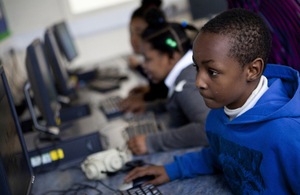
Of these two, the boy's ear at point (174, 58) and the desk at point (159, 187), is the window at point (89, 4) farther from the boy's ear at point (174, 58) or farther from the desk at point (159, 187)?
the desk at point (159, 187)

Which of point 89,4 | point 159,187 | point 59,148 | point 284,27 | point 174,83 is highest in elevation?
point 89,4

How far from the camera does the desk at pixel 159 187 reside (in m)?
0.90

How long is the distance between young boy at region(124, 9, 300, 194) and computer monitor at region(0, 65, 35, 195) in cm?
48

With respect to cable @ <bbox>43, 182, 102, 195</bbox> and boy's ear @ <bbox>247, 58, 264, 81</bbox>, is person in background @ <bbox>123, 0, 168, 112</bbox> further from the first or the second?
boy's ear @ <bbox>247, 58, 264, 81</bbox>

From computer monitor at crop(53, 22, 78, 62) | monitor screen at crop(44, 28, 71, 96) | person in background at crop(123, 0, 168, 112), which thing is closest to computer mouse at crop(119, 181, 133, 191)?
person in background at crop(123, 0, 168, 112)

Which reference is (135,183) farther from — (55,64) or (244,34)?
(55,64)

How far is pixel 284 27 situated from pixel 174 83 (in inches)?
19.7

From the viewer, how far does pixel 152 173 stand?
1.00 metres

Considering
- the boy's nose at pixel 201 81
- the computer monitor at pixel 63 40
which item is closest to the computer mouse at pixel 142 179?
the boy's nose at pixel 201 81

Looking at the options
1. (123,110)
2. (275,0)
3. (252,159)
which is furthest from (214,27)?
(123,110)

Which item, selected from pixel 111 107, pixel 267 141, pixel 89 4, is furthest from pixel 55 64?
pixel 89 4

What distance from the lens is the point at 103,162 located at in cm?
106

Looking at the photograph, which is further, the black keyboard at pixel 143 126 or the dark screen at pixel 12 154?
the black keyboard at pixel 143 126

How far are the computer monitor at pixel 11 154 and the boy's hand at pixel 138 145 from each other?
413mm
